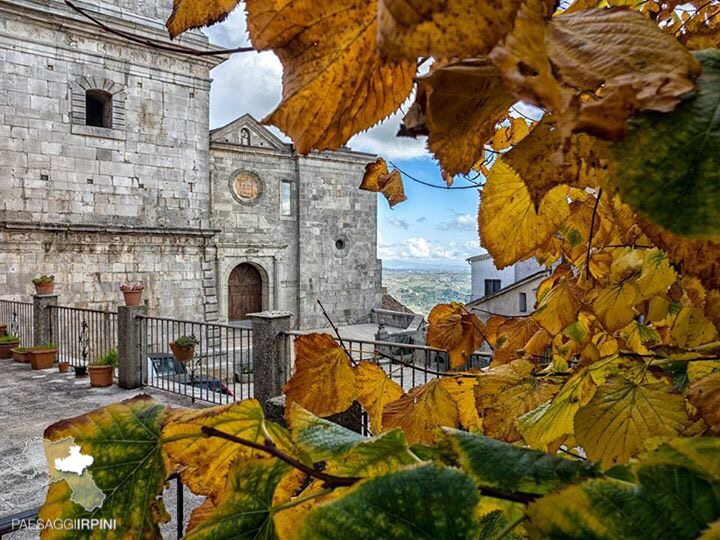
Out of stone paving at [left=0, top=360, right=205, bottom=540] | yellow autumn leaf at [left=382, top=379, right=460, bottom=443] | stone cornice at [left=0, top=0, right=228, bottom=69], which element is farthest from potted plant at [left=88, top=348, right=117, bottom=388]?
yellow autumn leaf at [left=382, top=379, right=460, bottom=443]

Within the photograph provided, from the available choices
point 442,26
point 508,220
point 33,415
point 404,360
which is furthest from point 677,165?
point 33,415

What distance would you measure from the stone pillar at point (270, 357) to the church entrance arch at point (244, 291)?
458 inches

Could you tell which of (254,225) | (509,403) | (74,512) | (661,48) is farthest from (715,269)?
(254,225)

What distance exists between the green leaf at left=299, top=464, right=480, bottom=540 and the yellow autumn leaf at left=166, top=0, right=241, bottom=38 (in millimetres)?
461

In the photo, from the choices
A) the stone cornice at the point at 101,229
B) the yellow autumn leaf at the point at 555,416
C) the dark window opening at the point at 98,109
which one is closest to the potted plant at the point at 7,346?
the stone cornice at the point at 101,229

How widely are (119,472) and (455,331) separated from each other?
0.85 meters

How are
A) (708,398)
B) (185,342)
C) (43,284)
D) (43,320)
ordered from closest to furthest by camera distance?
(708,398)
(185,342)
(43,320)
(43,284)

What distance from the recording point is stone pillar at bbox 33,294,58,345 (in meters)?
10.4

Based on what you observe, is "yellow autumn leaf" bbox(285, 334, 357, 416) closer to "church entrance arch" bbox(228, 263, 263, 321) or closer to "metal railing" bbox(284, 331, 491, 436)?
"metal railing" bbox(284, 331, 491, 436)

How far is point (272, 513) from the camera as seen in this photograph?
1.33 ft

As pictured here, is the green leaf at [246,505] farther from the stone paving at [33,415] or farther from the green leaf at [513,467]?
the stone paving at [33,415]

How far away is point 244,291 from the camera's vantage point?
17719mm

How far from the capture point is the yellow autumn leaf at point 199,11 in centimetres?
53

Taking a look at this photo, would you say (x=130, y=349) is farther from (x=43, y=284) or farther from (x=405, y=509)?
(x=405, y=509)
